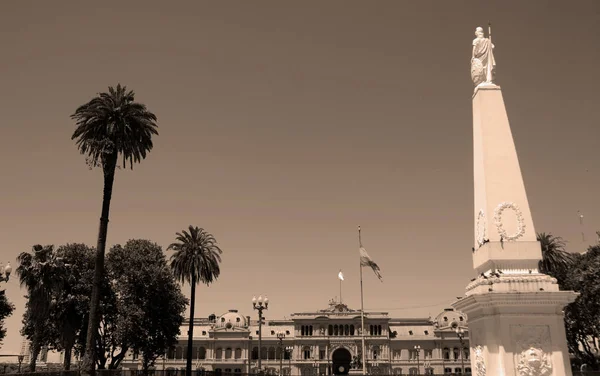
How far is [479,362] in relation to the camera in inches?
541

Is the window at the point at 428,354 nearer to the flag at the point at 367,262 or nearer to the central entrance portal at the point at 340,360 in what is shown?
the central entrance portal at the point at 340,360

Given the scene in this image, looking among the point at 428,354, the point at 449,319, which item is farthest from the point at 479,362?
the point at 449,319

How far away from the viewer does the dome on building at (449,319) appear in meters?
106

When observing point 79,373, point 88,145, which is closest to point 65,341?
point 79,373

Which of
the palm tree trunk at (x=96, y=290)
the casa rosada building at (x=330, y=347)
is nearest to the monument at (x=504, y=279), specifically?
the palm tree trunk at (x=96, y=290)

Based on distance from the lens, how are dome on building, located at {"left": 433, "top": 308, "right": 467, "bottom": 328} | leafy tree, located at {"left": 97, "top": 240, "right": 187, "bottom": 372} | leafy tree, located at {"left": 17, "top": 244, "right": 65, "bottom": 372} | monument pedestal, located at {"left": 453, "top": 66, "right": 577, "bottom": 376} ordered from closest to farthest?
1. monument pedestal, located at {"left": 453, "top": 66, "right": 577, "bottom": 376}
2. leafy tree, located at {"left": 17, "top": 244, "right": 65, "bottom": 372}
3. leafy tree, located at {"left": 97, "top": 240, "right": 187, "bottom": 372}
4. dome on building, located at {"left": 433, "top": 308, "right": 467, "bottom": 328}

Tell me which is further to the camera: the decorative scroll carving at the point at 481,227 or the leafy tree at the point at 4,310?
the leafy tree at the point at 4,310

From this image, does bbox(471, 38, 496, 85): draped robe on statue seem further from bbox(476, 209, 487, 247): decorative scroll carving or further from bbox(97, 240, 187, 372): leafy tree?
bbox(97, 240, 187, 372): leafy tree

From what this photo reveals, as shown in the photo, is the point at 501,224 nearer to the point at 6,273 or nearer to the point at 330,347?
the point at 6,273

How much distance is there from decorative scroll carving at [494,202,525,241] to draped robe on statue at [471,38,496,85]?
4147 mm

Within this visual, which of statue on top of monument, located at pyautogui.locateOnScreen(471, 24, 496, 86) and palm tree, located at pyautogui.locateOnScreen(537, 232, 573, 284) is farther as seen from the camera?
palm tree, located at pyautogui.locateOnScreen(537, 232, 573, 284)

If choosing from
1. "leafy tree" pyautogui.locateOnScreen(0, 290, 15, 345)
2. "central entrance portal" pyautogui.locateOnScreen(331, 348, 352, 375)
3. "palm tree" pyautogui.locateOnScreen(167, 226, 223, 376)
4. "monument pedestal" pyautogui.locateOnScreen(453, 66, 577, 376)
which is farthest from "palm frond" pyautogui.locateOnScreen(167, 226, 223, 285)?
"central entrance portal" pyautogui.locateOnScreen(331, 348, 352, 375)

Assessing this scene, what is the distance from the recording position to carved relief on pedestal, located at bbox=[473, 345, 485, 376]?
1354cm

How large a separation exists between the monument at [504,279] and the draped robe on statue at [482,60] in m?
0.26
